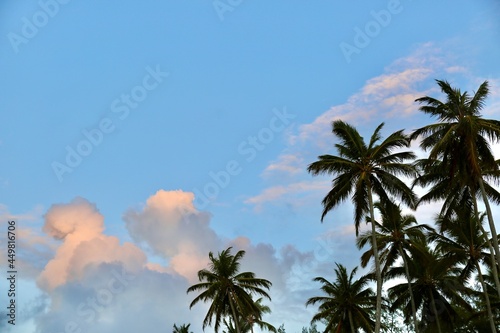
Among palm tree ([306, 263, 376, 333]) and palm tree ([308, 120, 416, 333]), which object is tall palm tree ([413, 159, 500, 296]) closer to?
palm tree ([308, 120, 416, 333])

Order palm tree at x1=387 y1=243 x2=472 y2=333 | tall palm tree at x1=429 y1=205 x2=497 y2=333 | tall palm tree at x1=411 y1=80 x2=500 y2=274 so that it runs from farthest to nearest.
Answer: palm tree at x1=387 y1=243 x2=472 y2=333, tall palm tree at x1=429 y1=205 x2=497 y2=333, tall palm tree at x1=411 y1=80 x2=500 y2=274

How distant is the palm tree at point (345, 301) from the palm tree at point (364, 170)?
1733 centimetres

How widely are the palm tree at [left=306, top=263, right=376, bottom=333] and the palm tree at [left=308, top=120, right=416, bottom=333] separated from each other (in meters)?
17.3

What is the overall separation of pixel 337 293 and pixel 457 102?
25.0 metres

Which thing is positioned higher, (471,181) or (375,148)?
(375,148)

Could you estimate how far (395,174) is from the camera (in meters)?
31.6

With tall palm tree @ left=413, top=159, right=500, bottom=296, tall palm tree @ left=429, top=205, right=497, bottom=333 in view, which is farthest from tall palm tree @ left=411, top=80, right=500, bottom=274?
tall palm tree @ left=429, top=205, right=497, bottom=333

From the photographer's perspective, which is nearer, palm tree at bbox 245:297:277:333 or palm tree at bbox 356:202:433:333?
palm tree at bbox 356:202:433:333

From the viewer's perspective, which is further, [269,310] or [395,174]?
[269,310]

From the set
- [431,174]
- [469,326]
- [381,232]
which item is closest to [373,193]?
[431,174]

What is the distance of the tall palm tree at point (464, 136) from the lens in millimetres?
28016

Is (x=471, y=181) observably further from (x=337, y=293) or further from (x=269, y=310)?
(x=269, y=310)

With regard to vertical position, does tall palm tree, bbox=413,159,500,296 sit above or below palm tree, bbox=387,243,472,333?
above

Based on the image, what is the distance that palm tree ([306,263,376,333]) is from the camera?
1881 inches
